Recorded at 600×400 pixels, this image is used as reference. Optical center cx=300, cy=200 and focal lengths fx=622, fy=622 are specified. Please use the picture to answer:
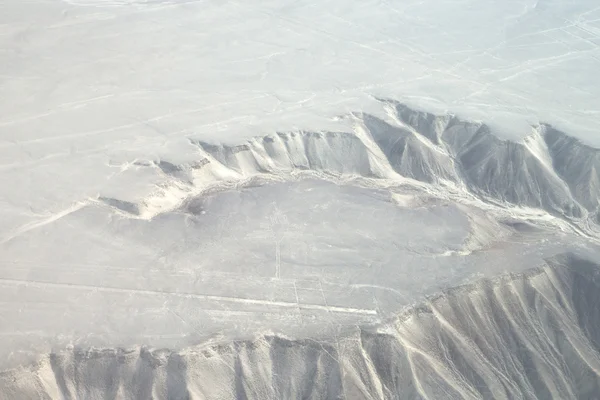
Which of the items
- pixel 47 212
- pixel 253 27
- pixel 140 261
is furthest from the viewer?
pixel 253 27

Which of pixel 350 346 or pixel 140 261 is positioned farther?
pixel 140 261

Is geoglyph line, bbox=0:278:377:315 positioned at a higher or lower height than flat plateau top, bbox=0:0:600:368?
lower

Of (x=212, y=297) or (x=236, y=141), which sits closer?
(x=212, y=297)

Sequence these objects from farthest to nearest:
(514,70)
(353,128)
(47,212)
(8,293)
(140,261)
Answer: (514,70) → (353,128) → (47,212) → (140,261) → (8,293)

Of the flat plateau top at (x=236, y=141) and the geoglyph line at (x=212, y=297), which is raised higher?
the flat plateau top at (x=236, y=141)

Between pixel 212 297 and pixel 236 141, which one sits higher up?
pixel 236 141

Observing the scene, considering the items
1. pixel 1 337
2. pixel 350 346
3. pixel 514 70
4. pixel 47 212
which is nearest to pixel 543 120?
pixel 514 70

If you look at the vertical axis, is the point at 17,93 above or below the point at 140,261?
above

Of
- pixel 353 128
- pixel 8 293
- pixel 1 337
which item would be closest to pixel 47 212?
pixel 8 293

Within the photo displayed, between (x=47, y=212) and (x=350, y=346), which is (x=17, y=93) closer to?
(x=47, y=212)

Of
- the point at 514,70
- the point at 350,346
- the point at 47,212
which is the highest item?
the point at 514,70
